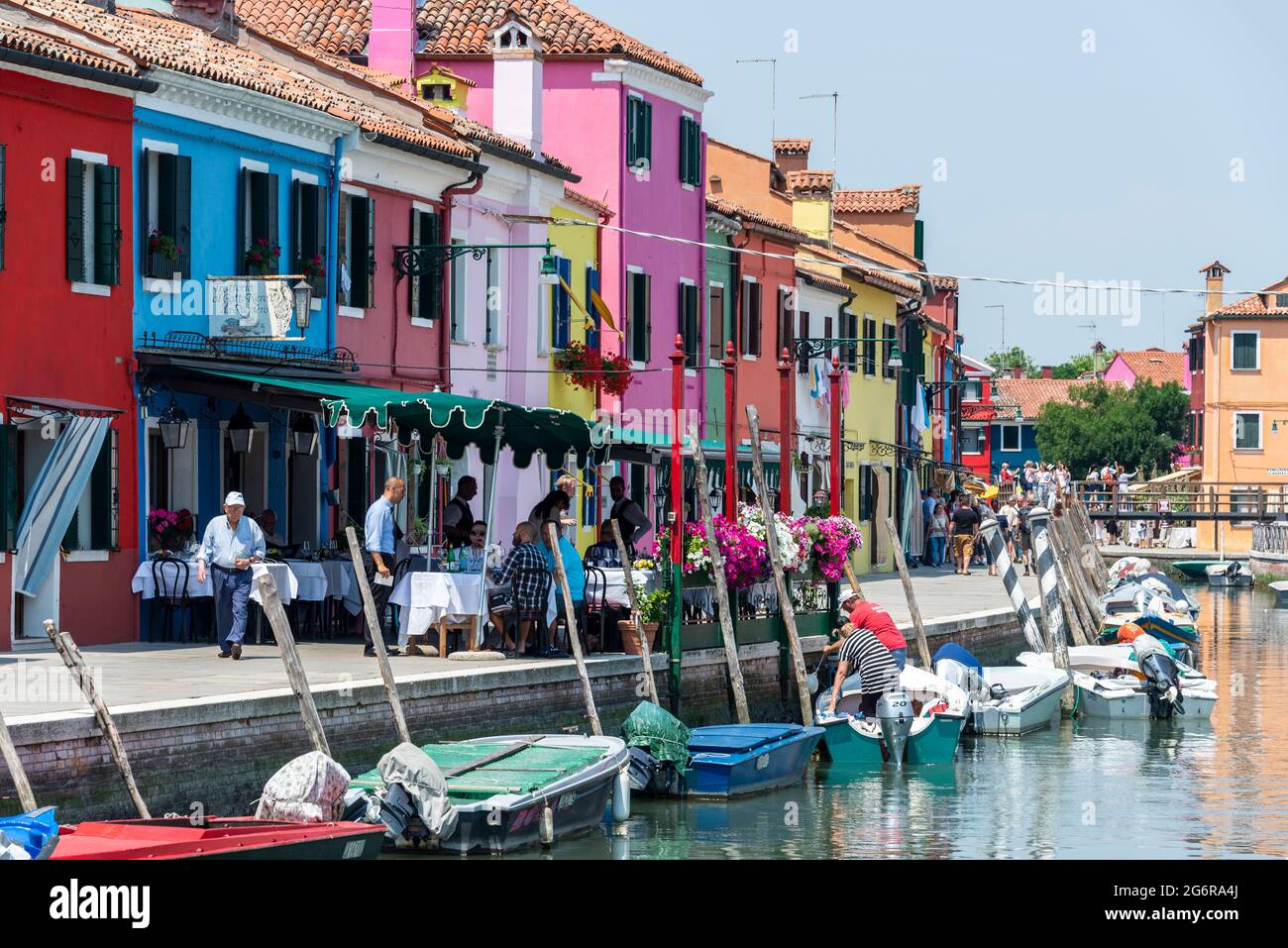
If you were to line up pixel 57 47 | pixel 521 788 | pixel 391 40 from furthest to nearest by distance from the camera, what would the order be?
pixel 391 40 → pixel 57 47 → pixel 521 788

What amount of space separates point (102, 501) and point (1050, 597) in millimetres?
15386

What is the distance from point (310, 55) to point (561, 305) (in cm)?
567

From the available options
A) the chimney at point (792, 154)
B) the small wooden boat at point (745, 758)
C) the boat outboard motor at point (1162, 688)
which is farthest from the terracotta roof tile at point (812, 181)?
the small wooden boat at point (745, 758)

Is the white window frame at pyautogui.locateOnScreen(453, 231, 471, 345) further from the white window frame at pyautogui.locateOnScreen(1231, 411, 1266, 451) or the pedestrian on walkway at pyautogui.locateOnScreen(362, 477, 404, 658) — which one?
the white window frame at pyautogui.locateOnScreen(1231, 411, 1266, 451)

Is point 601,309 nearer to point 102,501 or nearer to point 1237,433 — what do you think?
point 102,501

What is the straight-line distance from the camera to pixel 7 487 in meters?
22.4

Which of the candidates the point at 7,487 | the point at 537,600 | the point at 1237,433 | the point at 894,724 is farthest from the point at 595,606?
the point at 1237,433

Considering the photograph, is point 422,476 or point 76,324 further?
point 422,476

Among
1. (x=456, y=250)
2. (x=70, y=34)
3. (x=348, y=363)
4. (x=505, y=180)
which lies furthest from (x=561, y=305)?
(x=70, y=34)

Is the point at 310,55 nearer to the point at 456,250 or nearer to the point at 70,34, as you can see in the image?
the point at 456,250

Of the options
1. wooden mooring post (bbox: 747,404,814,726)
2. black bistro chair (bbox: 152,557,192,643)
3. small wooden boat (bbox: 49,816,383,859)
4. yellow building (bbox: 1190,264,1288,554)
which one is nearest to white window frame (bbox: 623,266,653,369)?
wooden mooring post (bbox: 747,404,814,726)

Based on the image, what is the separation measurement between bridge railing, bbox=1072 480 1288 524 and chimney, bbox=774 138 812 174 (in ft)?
61.7
